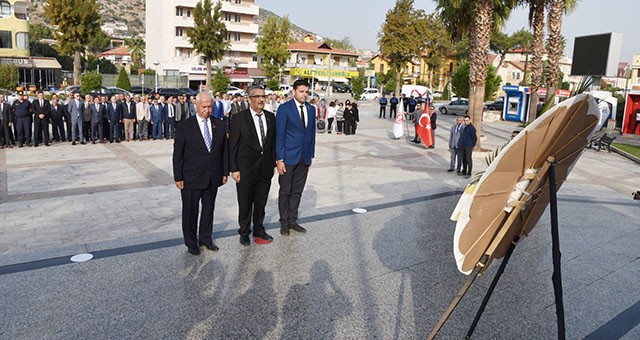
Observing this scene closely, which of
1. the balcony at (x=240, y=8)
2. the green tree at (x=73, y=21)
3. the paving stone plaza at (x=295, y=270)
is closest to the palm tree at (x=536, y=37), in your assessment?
Answer: the paving stone plaza at (x=295, y=270)

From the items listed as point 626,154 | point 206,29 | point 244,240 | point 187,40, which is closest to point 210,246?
point 244,240

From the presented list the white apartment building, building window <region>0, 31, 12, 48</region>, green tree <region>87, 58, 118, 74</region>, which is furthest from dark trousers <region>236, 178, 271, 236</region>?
green tree <region>87, 58, 118, 74</region>

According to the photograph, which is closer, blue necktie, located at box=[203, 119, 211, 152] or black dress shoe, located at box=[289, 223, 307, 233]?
blue necktie, located at box=[203, 119, 211, 152]

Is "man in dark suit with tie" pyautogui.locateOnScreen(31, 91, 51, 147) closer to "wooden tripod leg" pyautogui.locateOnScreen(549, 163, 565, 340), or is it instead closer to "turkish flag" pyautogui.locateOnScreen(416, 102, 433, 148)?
"turkish flag" pyautogui.locateOnScreen(416, 102, 433, 148)

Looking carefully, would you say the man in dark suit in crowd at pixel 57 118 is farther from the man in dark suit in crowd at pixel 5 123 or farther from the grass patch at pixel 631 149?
the grass patch at pixel 631 149

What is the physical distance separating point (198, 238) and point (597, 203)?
7.85m

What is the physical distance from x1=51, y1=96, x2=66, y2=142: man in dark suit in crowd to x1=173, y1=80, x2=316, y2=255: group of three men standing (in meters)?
11.2

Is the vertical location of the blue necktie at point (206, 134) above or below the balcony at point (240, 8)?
below

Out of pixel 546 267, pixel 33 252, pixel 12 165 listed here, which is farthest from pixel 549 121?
pixel 12 165

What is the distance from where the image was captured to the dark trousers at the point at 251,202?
617cm

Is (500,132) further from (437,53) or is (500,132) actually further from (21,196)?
(437,53)

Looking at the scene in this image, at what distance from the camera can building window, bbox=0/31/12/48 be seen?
48.4m

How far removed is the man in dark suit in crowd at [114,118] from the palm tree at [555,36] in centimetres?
1825

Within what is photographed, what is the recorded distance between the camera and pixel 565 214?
8.70 m
